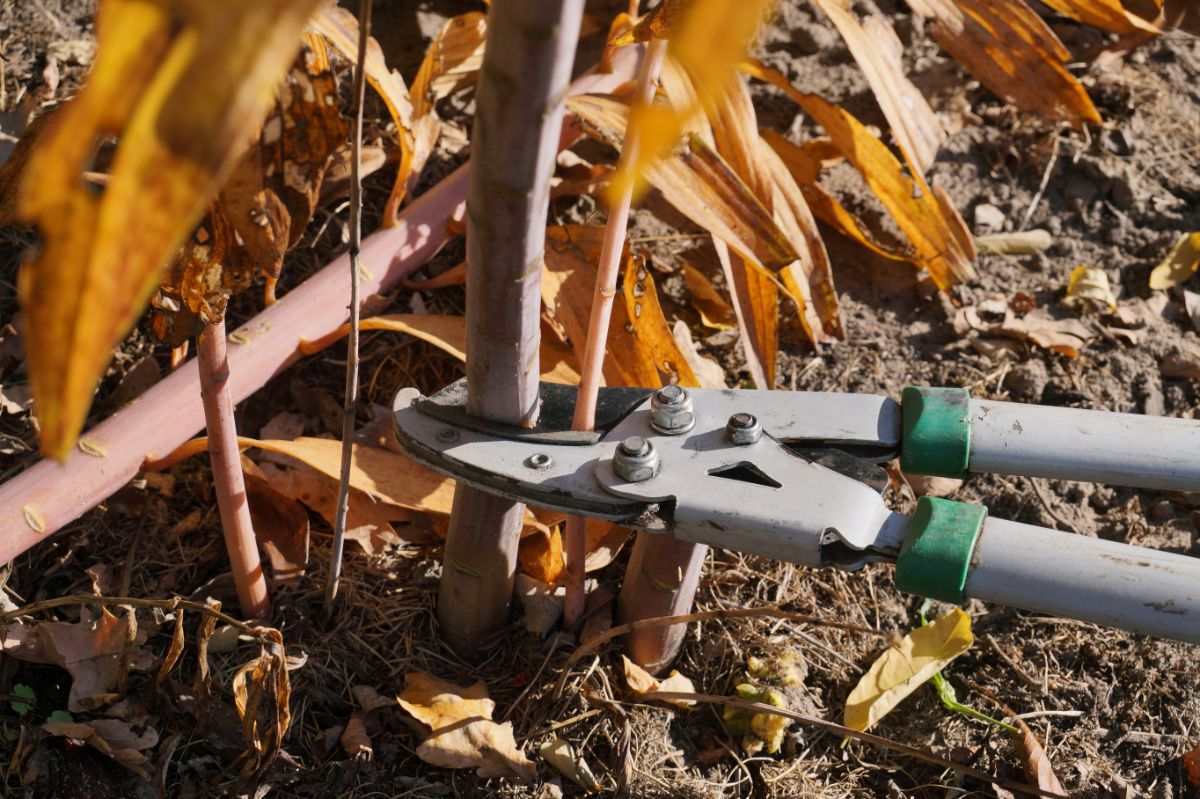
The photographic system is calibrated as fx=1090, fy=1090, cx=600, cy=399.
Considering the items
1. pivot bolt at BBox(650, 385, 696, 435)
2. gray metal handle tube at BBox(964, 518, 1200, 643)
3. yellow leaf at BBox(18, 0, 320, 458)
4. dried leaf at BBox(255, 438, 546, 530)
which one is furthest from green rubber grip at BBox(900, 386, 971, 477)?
yellow leaf at BBox(18, 0, 320, 458)

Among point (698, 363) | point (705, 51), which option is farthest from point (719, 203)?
point (705, 51)

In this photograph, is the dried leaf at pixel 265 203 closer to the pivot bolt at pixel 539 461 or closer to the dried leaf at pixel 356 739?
the pivot bolt at pixel 539 461

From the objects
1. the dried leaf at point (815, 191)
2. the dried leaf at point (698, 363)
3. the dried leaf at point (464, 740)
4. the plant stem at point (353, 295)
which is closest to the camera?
the plant stem at point (353, 295)

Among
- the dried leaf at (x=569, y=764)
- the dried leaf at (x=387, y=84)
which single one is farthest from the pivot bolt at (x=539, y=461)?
the dried leaf at (x=387, y=84)

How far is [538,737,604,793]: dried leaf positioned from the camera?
1.41 metres

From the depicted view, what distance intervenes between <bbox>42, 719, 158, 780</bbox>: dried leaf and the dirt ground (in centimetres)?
2

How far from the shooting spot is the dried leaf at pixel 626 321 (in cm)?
161

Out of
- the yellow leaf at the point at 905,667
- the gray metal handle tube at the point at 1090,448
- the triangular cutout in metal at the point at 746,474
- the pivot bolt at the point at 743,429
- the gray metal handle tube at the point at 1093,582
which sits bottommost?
the yellow leaf at the point at 905,667

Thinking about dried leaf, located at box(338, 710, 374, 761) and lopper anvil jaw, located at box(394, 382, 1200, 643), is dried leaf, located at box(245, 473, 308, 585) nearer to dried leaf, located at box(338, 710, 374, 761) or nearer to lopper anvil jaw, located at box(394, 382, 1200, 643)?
dried leaf, located at box(338, 710, 374, 761)

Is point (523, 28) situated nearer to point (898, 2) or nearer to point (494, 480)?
point (494, 480)

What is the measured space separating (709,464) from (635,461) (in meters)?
0.09

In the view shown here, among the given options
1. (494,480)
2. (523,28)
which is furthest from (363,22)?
(494,480)

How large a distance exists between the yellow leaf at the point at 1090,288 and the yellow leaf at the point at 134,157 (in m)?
1.88

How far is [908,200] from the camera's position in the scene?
1.93 meters
